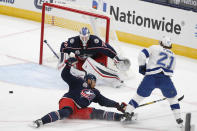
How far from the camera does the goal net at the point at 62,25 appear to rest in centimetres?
1030

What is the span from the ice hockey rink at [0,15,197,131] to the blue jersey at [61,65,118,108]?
273 mm

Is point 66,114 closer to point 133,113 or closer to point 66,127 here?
point 66,127

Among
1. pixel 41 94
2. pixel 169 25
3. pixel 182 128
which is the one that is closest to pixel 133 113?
pixel 182 128

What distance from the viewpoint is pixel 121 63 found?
970 centimetres

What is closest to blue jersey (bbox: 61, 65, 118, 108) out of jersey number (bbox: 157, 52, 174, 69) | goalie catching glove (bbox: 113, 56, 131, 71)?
jersey number (bbox: 157, 52, 174, 69)

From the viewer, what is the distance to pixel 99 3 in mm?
12555

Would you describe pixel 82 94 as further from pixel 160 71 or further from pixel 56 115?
pixel 160 71

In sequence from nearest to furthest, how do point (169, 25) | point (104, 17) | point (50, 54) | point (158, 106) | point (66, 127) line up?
point (66, 127), point (158, 106), point (104, 17), point (50, 54), point (169, 25)

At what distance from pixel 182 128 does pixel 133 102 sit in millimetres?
715

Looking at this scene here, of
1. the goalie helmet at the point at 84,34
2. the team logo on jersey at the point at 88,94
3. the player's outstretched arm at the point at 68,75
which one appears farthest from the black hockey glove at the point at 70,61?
the team logo on jersey at the point at 88,94

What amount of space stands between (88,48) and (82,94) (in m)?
1.61

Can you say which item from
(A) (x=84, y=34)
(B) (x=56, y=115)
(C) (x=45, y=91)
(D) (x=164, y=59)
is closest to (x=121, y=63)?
(A) (x=84, y=34)

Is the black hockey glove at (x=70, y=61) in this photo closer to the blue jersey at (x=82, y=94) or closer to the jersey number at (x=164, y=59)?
the blue jersey at (x=82, y=94)

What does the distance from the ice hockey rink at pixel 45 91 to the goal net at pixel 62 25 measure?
0.94ft
